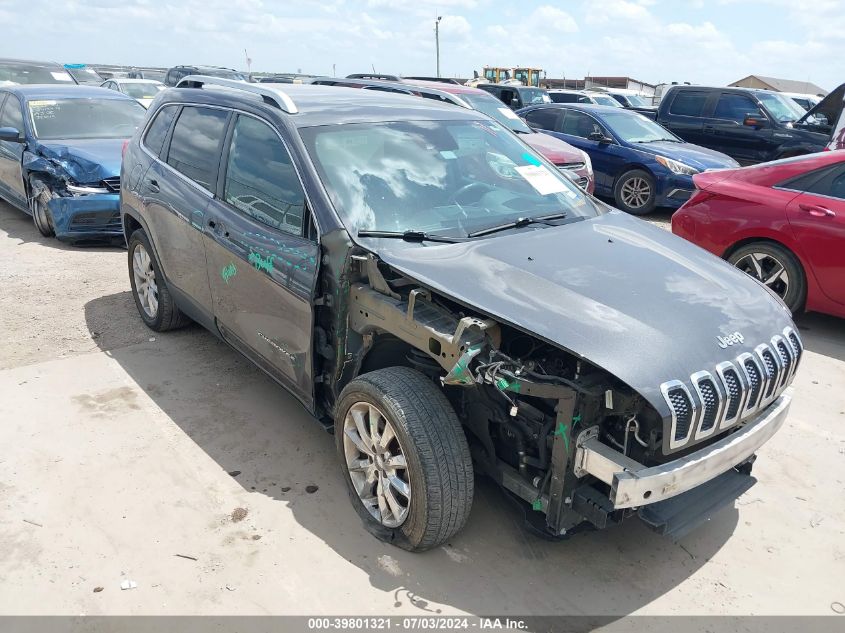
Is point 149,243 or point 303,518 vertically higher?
point 149,243

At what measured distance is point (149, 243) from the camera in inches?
193

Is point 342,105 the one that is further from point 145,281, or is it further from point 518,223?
point 145,281

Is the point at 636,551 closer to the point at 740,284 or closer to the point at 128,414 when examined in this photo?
the point at 740,284

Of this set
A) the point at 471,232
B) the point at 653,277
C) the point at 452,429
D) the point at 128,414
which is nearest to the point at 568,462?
the point at 452,429

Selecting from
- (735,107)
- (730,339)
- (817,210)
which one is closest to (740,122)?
(735,107)

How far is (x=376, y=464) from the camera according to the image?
304 centimetres

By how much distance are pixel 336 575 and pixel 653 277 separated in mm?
1905

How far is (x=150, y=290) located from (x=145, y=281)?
10 cm

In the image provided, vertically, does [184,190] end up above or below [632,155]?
above

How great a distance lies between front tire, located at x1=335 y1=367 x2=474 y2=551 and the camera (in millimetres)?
2727

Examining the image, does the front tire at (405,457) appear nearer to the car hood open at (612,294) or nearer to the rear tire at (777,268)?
the car hood open at (612,294)

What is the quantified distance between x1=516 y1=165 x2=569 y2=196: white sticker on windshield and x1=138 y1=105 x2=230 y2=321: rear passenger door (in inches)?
71.0

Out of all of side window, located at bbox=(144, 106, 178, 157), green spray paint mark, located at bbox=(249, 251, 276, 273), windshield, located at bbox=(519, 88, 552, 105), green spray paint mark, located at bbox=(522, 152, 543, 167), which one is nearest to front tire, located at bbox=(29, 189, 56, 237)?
side window, located at bbox=(144, 106, 178, 157)

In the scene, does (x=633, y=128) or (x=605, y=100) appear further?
(x=605, y=100)
